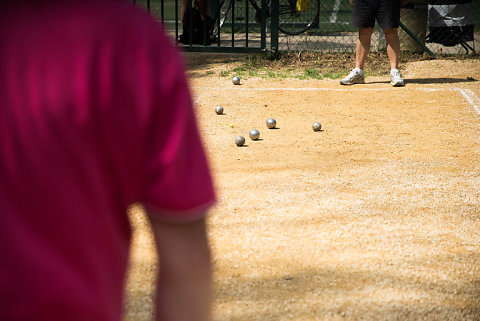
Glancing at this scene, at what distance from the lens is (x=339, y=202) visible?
15.2ft

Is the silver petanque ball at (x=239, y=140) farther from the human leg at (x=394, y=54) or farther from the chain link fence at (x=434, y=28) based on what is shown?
the chain link fence at (x=434, y=28)

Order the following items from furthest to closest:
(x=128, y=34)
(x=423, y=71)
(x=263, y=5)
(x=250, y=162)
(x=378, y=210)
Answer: (x=263, y=5), (x=423, y=71), (x=250, y=162), (x=378, y=210), (x=128, y=34)

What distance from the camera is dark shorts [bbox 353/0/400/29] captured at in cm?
903

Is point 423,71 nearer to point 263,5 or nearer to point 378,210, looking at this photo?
point 263,5

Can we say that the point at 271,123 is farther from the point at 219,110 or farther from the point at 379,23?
the point at 379,23

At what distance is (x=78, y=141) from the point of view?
3.13 feet

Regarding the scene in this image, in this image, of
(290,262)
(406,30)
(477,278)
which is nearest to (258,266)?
(290,262)

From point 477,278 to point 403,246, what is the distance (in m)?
0.49

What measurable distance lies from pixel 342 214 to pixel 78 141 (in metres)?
3.59

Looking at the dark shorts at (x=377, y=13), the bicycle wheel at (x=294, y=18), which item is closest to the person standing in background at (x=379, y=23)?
the dark shorts at (x=377, y=13)

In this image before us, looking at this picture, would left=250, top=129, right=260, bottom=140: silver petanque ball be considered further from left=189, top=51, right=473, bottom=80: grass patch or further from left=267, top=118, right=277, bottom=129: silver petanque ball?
left=189, top=51, right=473, bottom=80: grass patch

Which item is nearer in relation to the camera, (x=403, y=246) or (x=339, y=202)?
(x=403, y=246)

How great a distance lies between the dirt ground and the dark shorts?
1520 mm

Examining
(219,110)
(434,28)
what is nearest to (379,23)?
(219,110)
